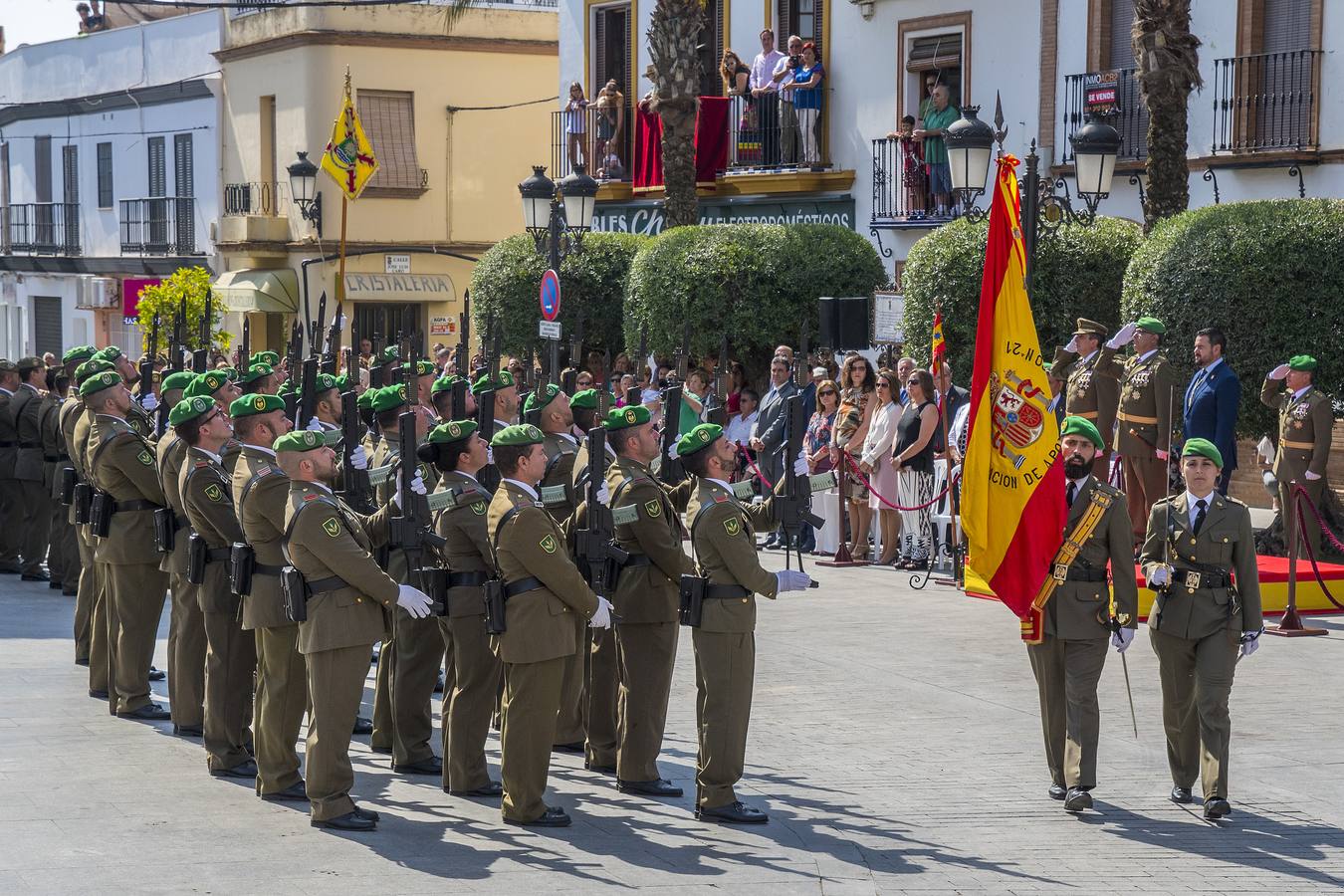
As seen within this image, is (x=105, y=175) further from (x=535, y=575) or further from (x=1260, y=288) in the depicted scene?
(x=535, y=575)

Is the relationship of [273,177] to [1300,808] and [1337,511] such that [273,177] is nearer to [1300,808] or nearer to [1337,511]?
[1337,511]

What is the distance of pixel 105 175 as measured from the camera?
43750mm

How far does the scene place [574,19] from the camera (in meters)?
30.7

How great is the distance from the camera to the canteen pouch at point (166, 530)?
34.4 feet

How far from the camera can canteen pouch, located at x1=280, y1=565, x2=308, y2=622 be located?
27.6 ft

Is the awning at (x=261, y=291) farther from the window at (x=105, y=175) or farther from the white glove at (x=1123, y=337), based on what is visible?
the white glove at (x=1123, y=337)

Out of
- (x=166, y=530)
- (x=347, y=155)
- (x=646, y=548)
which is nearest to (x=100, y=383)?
(x=166, y=530)

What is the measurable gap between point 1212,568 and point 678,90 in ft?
53.4

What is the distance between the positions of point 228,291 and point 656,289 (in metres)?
17.3

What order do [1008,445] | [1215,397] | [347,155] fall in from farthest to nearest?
1. [347,155]
2. [1215,397]
3. [1008,445]

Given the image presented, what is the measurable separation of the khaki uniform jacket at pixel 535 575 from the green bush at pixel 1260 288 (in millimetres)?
9031

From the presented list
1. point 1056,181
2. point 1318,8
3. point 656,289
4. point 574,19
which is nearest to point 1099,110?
point 1056,181

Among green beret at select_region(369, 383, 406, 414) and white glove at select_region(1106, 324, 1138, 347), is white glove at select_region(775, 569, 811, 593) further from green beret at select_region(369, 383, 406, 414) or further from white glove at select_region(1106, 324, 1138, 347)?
white glove at select_region(1106, 324, 1138, 347)

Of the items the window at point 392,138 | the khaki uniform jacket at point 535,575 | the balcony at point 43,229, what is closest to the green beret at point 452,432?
the khaki uniform jacket at point 535,575
